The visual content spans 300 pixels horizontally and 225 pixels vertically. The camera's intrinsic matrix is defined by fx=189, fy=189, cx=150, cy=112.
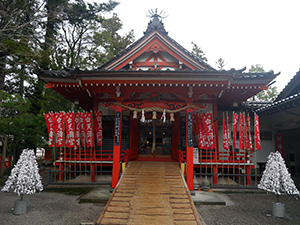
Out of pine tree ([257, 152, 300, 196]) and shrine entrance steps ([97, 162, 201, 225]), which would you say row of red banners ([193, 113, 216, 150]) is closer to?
shrine entrance steps ([97, 162, 201, 225])

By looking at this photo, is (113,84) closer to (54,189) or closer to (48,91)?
(54,189)

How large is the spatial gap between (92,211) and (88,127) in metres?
4.92

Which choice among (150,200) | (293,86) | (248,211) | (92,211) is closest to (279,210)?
(248,211)

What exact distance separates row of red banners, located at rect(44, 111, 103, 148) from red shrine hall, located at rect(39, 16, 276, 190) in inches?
1.9

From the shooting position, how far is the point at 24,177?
6.16 metres

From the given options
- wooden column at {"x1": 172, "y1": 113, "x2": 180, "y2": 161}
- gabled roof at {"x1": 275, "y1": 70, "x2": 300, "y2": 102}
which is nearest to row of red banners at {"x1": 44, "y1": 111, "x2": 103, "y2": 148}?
wooden column at {"x1": 172, "y1": 113, "x2": 180, "y2": 161}

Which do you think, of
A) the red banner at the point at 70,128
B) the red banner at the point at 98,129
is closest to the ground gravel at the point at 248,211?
the red banner at the point at 98,129

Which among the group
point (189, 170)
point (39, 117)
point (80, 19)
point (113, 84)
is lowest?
point (189, 170)

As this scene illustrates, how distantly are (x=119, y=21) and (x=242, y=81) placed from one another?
24.3 meters

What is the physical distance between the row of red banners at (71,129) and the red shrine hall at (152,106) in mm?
48

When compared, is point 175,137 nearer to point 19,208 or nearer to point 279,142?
point 279,142

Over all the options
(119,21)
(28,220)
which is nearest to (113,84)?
(28,220)

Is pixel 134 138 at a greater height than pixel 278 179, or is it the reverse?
pixel 134 138

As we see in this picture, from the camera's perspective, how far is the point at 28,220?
5613 mm
